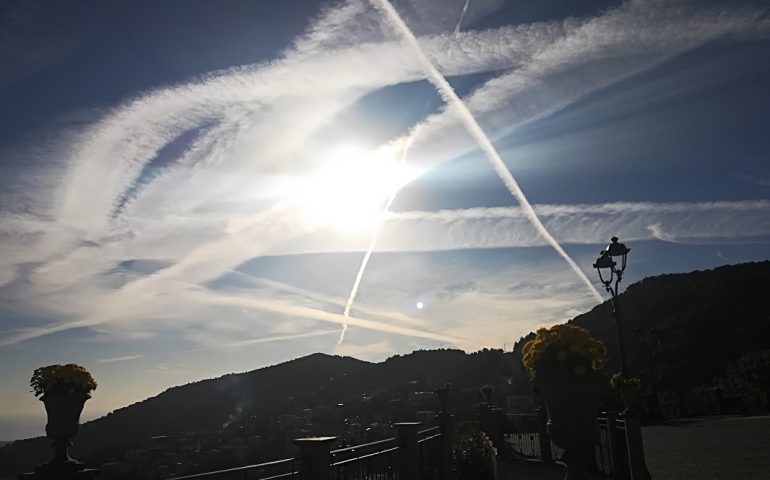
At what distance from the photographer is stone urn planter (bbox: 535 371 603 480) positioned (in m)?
5.94

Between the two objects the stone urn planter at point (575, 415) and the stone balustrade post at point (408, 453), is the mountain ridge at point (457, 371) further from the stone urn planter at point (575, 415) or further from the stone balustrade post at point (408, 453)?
the stone urn planter at point (575, 415)

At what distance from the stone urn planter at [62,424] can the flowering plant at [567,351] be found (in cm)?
603

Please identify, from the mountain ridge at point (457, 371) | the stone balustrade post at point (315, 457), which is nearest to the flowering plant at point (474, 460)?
the stone balustrade post at point (315, 457)

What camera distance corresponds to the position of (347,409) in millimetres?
61969

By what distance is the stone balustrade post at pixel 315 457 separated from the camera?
626cm

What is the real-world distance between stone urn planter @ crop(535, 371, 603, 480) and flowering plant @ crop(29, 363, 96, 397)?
633cm

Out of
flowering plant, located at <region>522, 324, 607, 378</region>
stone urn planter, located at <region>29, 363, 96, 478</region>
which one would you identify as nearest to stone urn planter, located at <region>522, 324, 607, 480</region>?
flowering plant, located at <region>522, 324, 607, 378</region>

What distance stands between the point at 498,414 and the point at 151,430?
55.4 meters

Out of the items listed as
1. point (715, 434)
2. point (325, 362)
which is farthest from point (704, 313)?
point (325, 362)

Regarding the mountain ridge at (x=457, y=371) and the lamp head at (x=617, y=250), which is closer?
the lamp head at (x=617, y=250)

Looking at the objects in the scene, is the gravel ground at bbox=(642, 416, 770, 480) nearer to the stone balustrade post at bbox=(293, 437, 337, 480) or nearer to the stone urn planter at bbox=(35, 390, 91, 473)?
the stone balustrade post at bbox=(293, 437, 337, 480)

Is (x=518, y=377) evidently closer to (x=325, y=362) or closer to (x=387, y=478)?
(x=325, y=362)

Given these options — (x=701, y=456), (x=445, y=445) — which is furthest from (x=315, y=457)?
(x=701, y=456)

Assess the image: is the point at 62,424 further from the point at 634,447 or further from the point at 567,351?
the point at 634,447
